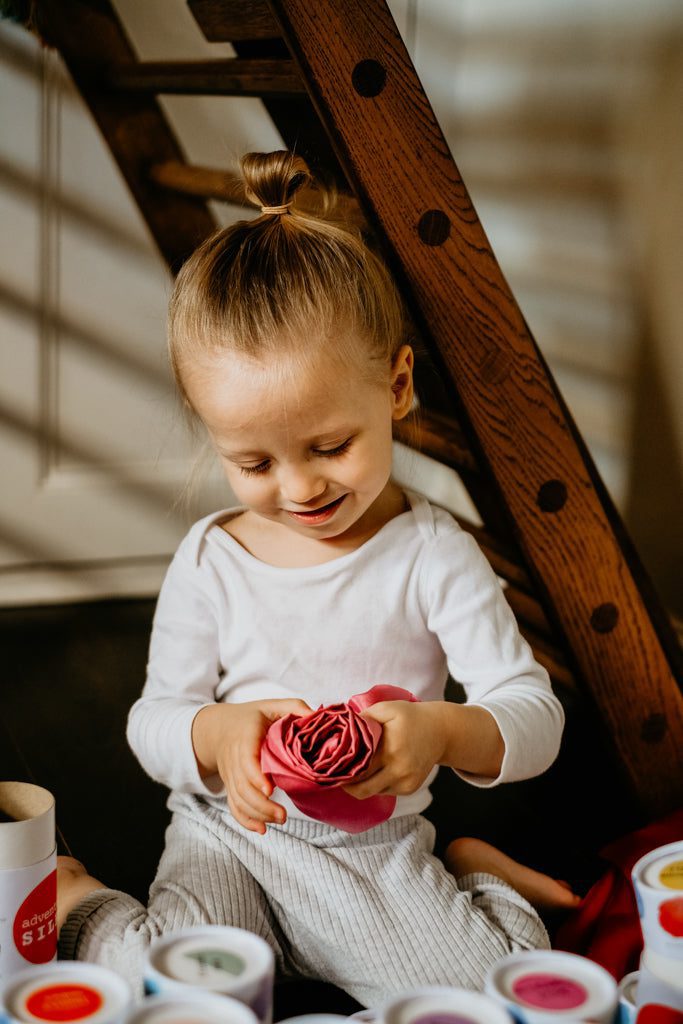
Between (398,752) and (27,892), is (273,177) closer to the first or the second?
→ (398,752)

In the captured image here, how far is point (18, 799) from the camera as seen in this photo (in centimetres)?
103

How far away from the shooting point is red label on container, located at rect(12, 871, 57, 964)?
3.08ft

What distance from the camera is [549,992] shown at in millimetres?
688

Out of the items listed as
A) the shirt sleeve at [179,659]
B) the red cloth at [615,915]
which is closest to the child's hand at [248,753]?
the shirt sleeve at [179,659]

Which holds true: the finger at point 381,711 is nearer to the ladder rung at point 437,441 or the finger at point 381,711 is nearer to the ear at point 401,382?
the ear at point 401,382

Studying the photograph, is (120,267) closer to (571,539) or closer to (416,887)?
(571,539)

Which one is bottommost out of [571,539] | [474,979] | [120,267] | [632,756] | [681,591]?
[474,979]

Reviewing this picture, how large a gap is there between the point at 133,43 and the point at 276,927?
61.6 inches

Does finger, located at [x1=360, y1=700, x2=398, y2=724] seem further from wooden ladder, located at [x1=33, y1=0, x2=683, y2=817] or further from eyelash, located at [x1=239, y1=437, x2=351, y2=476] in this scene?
wooden ladder, located at [x1=33, y1=0, x2=683, y2=817]

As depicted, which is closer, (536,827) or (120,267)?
(536,827)

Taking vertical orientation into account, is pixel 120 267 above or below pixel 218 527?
above

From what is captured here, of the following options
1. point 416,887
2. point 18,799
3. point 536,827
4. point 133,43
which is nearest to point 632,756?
point 536,827

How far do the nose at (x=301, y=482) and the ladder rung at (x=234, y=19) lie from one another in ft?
2.07

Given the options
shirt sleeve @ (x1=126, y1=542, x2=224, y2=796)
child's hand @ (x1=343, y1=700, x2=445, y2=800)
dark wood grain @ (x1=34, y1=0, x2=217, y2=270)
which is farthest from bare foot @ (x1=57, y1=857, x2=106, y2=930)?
dark wood grain @ (x1=34, y1=0, x2=217, y2=270)
